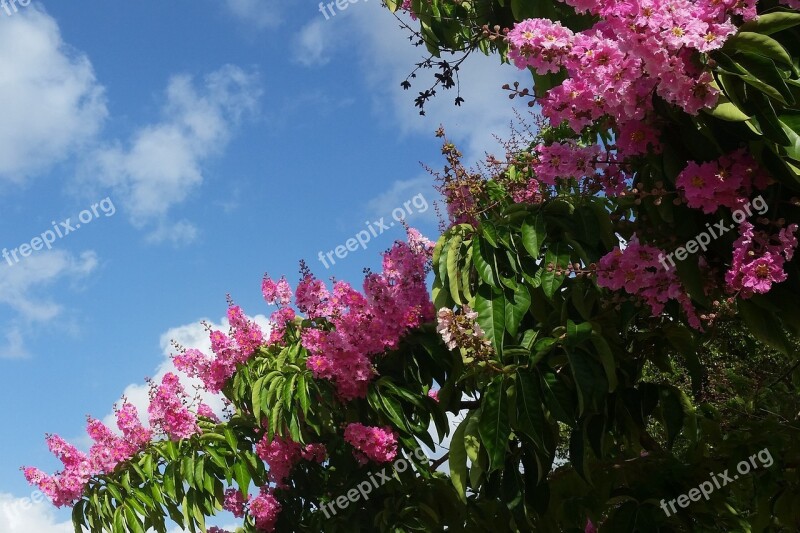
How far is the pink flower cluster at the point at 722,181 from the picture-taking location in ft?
7.41

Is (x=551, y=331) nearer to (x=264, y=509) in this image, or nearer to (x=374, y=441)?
(x=374, y=441)

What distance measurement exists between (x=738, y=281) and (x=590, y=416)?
0.90m

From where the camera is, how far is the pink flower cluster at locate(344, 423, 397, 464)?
3768mm

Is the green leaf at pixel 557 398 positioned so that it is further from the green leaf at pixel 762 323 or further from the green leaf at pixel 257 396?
the green leaf at pixel 257 396

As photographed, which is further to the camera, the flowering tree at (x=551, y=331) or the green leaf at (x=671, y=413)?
the green leaf at (x=671, y=413)

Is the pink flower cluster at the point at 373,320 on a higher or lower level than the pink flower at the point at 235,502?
higher

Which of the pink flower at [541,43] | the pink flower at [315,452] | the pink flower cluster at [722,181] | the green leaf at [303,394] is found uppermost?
the pink flower at [541,43]

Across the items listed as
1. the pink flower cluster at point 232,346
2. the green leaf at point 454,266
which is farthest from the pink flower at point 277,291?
the green leaf at point 454,266

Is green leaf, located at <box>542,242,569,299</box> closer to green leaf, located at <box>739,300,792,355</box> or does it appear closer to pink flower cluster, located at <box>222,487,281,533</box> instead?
green leaf, located at <box>739,300,792,355</box>

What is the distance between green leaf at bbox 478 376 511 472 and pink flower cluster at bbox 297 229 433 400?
93cm

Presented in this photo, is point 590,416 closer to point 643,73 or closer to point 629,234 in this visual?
point 629,234

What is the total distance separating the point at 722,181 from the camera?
2.25 metres

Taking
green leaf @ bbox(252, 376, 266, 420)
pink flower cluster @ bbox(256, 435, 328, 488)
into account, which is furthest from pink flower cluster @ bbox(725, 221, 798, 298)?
pink flower cluster @ bbox(256, 435, 328, 488)

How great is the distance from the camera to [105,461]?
15.6 feet
